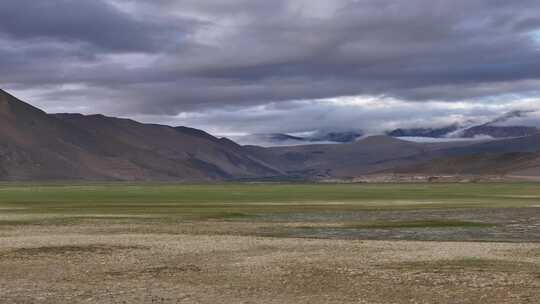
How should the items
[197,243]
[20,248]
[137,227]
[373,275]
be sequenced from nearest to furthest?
[373,275], [20,248], [197,243], [137,227]

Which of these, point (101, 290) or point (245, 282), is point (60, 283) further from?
point (245, 282)

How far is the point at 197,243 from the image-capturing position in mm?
38500

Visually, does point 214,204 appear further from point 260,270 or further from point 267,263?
point 260,270

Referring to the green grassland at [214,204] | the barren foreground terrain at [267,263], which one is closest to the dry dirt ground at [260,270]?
the barren foreground terrain at [267,263]

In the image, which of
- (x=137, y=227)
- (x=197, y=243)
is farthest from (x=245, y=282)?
(x=137, y=227)

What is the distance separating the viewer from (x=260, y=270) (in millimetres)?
28656

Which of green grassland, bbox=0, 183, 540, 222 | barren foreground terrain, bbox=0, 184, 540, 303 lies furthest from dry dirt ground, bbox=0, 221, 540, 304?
green grassland, bbox=0, 183, 540, 222

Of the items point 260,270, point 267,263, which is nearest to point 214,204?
point 267,263

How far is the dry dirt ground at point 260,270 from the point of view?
23.1 metres

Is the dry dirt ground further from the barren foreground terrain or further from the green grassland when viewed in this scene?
the green grassland

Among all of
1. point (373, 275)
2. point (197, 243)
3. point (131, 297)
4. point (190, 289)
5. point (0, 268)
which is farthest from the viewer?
point (197, 243)

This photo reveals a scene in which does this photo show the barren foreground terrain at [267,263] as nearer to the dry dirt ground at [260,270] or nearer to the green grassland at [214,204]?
the dry dirt ground at [260,270]

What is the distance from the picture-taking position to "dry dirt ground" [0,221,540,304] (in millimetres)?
23141

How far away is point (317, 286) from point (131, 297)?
603cm
